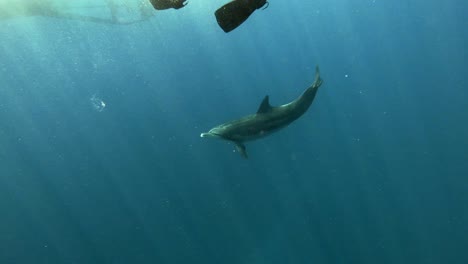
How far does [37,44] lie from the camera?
6253 cm

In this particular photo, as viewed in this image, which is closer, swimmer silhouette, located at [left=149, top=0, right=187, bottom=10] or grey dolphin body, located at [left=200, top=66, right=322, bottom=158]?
swimmer silhouette, located at [left=149, top=0, right=187, bottom=10]

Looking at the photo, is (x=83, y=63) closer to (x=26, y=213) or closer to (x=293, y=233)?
(x=26, y=213)

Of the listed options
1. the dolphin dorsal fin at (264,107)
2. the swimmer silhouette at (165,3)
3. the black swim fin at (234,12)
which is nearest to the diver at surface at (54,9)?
the dolphin dorsal fin at (264,107)

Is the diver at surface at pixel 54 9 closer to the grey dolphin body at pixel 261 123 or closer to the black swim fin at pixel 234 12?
the grey dolphin body at pixel 261 123

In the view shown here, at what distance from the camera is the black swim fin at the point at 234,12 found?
275 centimetres

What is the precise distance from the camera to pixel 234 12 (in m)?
2.78

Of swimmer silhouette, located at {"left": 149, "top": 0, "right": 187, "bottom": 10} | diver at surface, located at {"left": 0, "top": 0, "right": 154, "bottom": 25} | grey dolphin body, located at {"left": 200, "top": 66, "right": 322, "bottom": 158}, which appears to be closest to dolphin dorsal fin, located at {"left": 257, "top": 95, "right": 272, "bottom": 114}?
grey dolphin body, located at {"left": 200, "top": 66, "right": 322, "bottom": 158}

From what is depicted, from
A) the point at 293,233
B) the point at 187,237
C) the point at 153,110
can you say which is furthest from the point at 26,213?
the point at 293,233

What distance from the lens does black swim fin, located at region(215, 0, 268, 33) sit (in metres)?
2.75

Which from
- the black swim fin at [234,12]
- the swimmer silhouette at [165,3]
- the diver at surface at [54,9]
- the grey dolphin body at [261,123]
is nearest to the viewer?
the black swim fin at [234,12]

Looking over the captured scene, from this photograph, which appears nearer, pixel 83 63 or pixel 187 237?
pixel 187 237

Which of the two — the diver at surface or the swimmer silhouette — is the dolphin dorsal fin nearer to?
the swimmer silhouette

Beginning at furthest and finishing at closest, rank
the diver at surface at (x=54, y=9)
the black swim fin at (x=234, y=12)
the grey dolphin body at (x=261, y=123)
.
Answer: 1. the diver at surface at (x=54, y=9)
2. the grey dolphin body at (x=261, y=123)
3. the black swim fin at (x=234, y=12)

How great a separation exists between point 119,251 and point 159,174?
7199mm
